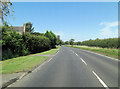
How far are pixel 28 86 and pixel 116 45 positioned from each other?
127ft

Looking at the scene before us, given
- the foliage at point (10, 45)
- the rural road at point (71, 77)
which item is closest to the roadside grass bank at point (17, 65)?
the rural road at point (71, 77)

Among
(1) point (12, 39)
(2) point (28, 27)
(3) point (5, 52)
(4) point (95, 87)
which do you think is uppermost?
(2) point (28, 27)

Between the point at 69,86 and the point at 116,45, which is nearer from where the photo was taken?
the point at 69,86

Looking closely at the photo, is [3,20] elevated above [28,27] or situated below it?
below

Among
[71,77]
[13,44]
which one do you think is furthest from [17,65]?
[13,44]

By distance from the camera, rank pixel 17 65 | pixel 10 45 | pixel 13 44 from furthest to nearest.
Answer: pixel 13 44, pixel 10 45, pixel 17 65

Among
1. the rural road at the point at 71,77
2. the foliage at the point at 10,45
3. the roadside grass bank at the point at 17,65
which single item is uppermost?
the foliage at the point at 10,45

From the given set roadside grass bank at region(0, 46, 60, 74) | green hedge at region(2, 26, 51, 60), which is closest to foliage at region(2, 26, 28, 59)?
green hedge at region(2, 26, 51, 60)

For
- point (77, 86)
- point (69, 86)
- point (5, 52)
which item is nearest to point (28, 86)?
point (69, 86)

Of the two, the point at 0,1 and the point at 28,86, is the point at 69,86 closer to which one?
the point at 28,86

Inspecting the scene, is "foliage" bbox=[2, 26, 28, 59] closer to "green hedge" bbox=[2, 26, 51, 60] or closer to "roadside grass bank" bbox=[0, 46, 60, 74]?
"green hedge" bbox=[2, 26, 51, 60]

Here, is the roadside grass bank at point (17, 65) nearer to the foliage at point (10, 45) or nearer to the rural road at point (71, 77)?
the rural road at point (71, 77)

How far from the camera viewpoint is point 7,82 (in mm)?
5195

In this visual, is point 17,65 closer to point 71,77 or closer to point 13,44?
point 71,77
